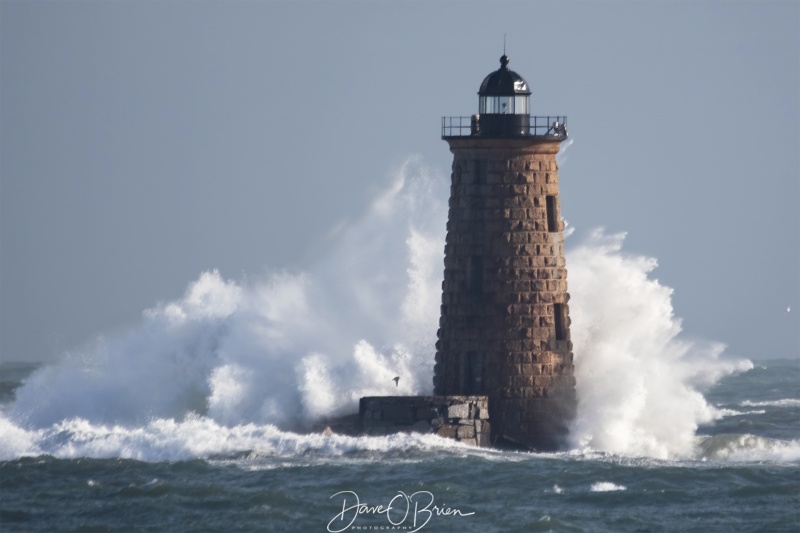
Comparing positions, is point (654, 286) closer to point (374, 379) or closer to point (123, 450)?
point (374, 379)

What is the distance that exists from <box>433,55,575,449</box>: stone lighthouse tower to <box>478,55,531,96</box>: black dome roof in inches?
1.7

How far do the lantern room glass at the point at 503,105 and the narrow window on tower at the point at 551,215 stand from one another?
1984 millimetres

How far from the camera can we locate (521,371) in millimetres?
45375

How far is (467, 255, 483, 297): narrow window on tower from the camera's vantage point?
45.6m

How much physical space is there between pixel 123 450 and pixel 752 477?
13273mm

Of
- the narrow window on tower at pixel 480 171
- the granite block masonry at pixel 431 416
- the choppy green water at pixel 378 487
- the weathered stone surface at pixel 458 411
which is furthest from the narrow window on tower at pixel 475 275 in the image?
the choppy green water at pixel 378 487

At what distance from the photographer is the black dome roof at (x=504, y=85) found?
4597cm

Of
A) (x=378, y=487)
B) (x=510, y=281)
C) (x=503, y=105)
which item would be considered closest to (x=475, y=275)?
(x=510, y=281)

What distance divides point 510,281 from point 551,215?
69.5 inches

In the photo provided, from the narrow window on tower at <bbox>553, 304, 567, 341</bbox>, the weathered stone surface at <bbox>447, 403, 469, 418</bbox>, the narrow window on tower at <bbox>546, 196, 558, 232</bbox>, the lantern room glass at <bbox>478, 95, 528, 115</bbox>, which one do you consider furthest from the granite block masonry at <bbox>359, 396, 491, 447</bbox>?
the lantern room glass at <bbox>478, 95, 528, 115</bbox>

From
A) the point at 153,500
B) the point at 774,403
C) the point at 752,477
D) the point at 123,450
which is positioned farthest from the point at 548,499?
the point at 774,403

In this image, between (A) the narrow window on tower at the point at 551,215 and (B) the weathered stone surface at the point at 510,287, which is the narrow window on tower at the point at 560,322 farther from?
(A) the narrow window on tower at the point at 551,215

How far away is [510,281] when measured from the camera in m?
45.3

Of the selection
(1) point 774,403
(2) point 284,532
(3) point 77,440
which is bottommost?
(2) point 284,532
